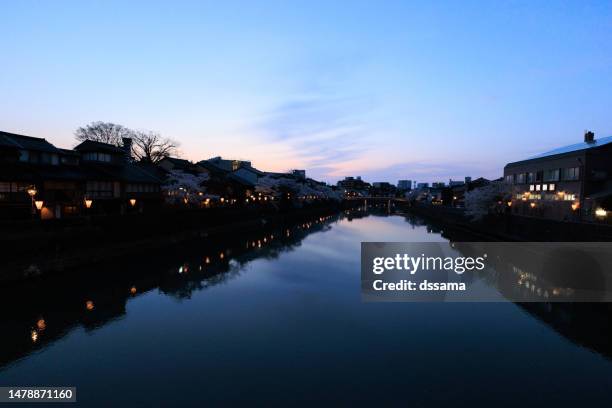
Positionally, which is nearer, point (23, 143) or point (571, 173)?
point (23, 143)

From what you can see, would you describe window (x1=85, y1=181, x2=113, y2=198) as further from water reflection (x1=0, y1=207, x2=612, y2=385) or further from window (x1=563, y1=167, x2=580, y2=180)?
window (x1=563, y1=167, x2=580, y2=180)

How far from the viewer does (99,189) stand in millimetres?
29078

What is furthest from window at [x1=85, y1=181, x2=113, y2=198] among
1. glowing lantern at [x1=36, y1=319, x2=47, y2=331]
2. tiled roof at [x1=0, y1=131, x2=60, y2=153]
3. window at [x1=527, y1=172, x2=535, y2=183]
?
window at [x1=527, y1=172, x2=535, y2=183]

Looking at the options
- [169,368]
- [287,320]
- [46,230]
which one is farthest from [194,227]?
[169,368]

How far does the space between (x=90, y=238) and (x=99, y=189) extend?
8665 millimetres

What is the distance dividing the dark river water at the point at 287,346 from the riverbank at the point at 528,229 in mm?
6396

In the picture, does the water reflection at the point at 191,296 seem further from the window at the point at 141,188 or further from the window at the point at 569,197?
the window at the point at 569,197

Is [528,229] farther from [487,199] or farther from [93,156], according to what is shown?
[93,156]

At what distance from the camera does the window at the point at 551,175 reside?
33.6 m

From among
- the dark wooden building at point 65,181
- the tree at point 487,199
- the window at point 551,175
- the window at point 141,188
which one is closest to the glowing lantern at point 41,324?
the dark wooden building at point 65,181

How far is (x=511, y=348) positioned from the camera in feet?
38.0

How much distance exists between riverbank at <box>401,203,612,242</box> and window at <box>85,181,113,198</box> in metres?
35.0

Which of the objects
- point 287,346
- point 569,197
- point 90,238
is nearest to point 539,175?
point 569,197

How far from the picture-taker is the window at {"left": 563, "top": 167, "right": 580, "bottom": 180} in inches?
1206
